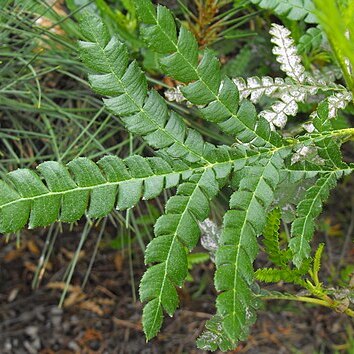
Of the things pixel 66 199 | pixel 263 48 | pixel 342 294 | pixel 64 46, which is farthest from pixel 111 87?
pixel 263 48

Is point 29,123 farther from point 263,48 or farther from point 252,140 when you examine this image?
point 252,140

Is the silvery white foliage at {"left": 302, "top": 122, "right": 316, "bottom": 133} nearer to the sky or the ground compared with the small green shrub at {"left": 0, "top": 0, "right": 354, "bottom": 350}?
nearer to the ground

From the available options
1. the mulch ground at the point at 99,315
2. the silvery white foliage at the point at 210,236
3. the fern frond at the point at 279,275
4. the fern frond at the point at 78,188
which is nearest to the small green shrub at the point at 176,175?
the fern frond at the point at 78,188

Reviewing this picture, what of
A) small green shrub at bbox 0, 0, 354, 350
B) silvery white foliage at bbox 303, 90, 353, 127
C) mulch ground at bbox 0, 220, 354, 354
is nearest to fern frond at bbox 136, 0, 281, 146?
small green shrub at bbox 0, 0, 354, 350

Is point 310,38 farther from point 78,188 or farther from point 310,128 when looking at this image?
point 78,188

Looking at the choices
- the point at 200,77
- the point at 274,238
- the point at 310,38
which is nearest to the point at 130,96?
the point at 200,77

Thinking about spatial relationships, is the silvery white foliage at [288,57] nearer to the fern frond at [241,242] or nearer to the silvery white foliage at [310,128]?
the silvery white foliage at [310,128]

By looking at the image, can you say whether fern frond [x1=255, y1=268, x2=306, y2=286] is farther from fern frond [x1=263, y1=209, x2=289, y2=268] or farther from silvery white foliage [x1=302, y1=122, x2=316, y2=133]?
silvery white foliage [x1=302, y1=122, x2=316, y2=133]
